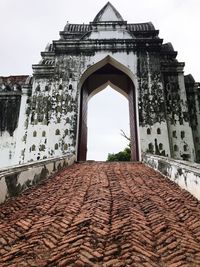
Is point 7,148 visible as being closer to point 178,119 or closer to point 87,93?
point 87,93

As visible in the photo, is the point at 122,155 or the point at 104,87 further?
the point at 122,155

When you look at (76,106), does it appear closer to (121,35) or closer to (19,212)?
(121,35)

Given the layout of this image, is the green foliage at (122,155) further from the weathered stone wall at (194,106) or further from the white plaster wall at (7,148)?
the white plaster wall at (7,148)

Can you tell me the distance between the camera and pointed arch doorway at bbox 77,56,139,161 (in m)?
11.1

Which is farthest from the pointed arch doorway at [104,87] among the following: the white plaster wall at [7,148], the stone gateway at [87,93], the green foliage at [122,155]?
the green foliage at [122,155]

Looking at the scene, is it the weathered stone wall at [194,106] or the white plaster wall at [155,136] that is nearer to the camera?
the white plaster wall at [155,136]

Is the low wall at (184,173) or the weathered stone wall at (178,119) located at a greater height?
the weathered stone wall at (178,119)

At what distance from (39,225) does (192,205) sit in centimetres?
222

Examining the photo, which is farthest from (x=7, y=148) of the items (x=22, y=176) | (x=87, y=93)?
(x=22, y=176)

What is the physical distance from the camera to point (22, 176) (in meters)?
4.89

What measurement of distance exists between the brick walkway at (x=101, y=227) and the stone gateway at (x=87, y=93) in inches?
218

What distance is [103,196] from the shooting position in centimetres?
429

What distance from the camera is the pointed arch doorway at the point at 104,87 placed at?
11.1 meters

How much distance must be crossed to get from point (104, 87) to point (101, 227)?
11.8 m
